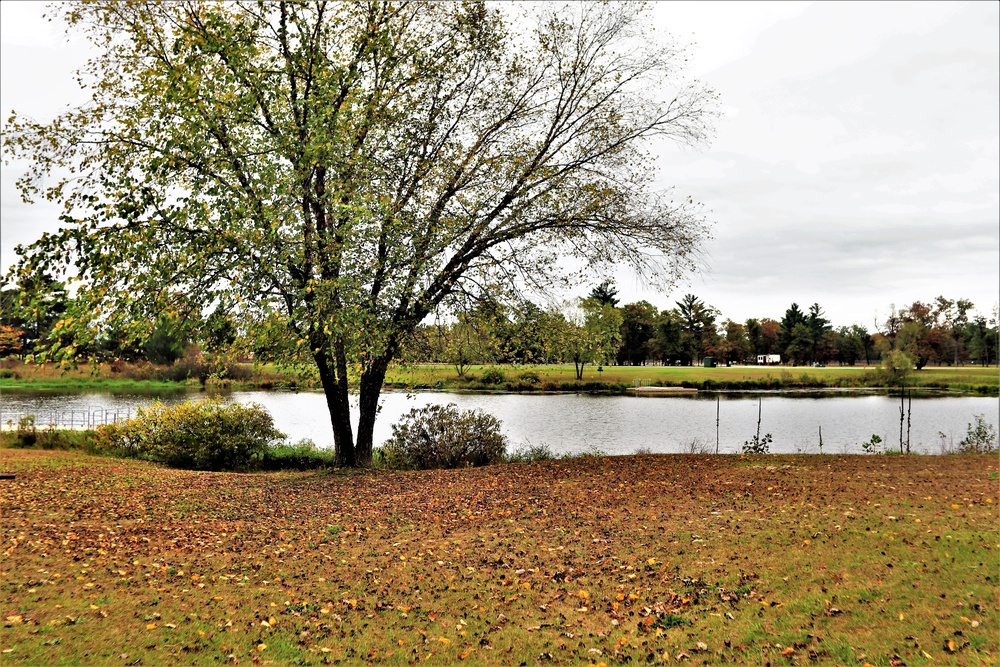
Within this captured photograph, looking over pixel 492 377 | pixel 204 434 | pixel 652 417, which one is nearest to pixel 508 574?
pixel 204 434

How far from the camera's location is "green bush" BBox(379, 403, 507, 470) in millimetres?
18797

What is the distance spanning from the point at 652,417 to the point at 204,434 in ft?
81.0

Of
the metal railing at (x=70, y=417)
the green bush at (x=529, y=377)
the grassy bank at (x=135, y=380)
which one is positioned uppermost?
the green bush at (x=529, y=377)

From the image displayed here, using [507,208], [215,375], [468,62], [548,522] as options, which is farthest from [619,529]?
[468,62]

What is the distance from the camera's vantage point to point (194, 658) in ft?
18.4

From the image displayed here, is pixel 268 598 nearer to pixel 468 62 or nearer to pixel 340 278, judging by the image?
pixel 340 278

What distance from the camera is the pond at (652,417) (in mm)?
28172

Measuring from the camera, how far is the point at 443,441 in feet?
61.7

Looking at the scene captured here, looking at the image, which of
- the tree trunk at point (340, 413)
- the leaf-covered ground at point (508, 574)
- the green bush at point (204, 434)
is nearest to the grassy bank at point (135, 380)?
the green bush at point (204, 434)

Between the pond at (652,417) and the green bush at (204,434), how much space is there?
4960 mm

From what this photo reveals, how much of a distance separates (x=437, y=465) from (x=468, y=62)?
11096mm

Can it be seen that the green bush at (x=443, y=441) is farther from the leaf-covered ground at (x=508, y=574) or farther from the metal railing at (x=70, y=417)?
the metal railing at (x=70, y=417)

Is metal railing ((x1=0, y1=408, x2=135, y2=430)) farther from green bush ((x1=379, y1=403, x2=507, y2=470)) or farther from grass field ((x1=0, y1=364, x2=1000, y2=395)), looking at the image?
green bush ((x1=379, y1=403, x2=507, y2=470))

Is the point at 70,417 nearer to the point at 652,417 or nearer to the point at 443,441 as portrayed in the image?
the point at 443,441
